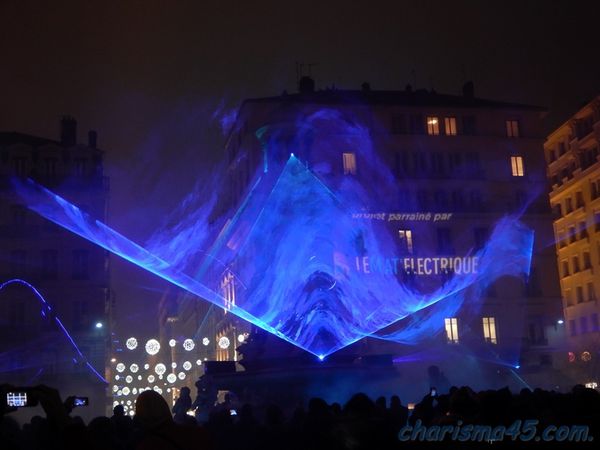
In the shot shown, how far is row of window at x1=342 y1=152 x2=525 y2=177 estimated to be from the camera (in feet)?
165

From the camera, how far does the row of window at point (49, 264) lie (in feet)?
162

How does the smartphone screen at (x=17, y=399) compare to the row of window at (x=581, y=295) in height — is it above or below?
below

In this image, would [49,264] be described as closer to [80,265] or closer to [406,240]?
[80,265]

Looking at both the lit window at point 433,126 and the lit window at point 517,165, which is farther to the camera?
the lit window at point 517,165

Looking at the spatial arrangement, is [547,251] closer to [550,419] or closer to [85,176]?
[85,176]

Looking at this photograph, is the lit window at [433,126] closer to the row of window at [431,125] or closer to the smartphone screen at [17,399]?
the row of window at [431,125]

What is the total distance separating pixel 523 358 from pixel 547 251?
28.3 ft

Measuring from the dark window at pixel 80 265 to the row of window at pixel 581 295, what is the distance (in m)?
38.2

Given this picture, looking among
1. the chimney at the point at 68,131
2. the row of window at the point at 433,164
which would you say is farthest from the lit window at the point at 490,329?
the chimney at the point at 68,131

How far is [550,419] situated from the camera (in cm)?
716

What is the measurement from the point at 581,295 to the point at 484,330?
14610 mm

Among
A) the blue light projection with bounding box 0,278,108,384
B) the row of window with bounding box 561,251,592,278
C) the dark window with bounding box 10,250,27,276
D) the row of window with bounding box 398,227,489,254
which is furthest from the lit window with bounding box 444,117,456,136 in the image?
the dark window with bounding box 10,250,27,276

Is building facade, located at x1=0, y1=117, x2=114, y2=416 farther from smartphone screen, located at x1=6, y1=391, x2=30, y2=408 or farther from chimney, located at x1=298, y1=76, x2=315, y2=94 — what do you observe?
smartphone screen, located at x1=6, y1=391, x2=30, y2=408

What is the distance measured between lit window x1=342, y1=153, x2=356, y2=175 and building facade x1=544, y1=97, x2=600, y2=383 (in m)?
16.1
